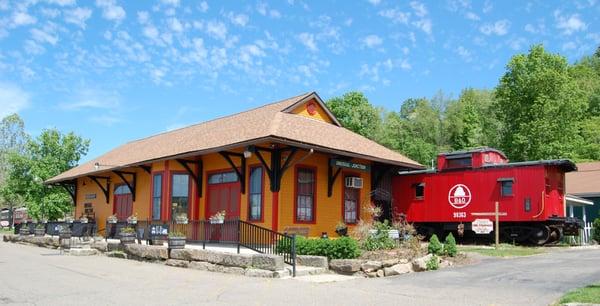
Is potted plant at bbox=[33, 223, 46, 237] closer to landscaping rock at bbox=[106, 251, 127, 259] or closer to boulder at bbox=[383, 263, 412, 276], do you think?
landscaping rock at bbox=[106, 251, 127, 259]

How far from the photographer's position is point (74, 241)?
2109 cm

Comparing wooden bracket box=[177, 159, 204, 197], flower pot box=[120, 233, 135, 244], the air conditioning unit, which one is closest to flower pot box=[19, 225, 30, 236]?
flower pot box=[120, 233, 135, 244]

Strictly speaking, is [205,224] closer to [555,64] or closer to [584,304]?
[584,304]

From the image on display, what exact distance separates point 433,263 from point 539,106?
3386 cm

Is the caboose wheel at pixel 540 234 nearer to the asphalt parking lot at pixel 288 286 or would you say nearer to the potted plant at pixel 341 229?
the asphalt parking lot at pixel 288 286

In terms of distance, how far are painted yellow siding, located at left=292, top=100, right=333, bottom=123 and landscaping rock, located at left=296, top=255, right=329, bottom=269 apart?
8.14 meters

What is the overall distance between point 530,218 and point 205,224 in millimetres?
11881

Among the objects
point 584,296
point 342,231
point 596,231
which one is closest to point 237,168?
point 342,231

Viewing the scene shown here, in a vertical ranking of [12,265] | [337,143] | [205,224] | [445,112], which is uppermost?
[445,112]

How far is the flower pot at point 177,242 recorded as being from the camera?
52.5 ft

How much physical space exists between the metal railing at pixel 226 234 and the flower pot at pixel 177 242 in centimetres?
60

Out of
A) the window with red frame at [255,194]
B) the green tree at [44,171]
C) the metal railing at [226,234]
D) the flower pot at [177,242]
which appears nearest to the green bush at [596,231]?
the window with red frame at [255,194]

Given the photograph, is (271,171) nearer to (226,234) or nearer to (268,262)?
A: (226,234)

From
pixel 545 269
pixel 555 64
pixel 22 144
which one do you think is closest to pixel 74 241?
pixel 545 269
